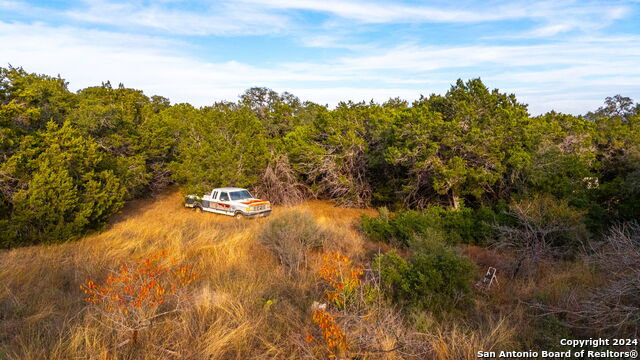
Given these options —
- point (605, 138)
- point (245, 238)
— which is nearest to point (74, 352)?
point (245, 238)

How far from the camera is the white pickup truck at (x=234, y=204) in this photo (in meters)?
13.9

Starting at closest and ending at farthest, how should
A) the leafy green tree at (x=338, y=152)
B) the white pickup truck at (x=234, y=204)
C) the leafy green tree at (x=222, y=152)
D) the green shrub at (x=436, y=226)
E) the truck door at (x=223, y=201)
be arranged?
the green shrub at (x=436, y=226)
the white pickup truck at (x=234, y=204)
the truck door at (x=223, y=201)
the leafy green tree at (x=222, y=152)
the leafy green tree at (x=338, y=152)

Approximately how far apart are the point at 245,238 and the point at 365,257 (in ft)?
11.6

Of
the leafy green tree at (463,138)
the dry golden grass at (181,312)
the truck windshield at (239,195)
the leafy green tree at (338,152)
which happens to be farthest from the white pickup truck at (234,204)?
the leafy green tree at (463,138)

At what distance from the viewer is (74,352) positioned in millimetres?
3857

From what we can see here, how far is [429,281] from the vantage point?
621 cm

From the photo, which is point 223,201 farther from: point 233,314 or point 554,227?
point 554,227

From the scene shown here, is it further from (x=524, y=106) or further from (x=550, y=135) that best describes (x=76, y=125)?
(x=550, y=135)

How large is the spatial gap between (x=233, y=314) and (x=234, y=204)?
370 inches

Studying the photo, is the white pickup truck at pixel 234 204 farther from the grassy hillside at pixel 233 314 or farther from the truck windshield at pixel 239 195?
the grassy hillside at pixel 233 314

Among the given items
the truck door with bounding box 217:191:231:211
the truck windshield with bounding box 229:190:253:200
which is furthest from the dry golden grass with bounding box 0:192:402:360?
the truck windshield with bounding box 229:190:253:200

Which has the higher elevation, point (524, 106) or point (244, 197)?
point (524, 106)

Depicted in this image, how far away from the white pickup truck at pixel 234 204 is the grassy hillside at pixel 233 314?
383 centimetres

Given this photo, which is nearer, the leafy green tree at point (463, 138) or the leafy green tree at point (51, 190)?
the leafy green tree at point (51, 190)
